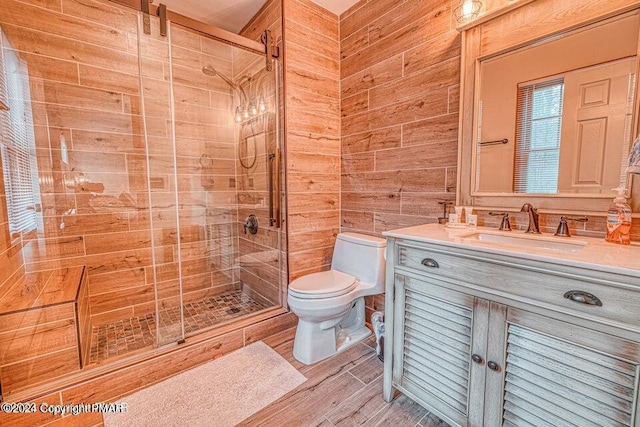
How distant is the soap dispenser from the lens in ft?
3.72

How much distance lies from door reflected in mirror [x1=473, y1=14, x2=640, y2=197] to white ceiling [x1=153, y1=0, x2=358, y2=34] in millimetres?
1367

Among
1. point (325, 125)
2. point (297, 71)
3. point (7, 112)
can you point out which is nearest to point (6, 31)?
point (7, 112)

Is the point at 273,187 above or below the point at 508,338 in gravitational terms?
above

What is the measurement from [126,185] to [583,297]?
2.90m

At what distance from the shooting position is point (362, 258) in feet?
6.73

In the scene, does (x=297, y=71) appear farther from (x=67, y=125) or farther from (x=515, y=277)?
(x=515, y=277)

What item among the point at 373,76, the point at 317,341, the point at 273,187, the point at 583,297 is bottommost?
the point at 317,341

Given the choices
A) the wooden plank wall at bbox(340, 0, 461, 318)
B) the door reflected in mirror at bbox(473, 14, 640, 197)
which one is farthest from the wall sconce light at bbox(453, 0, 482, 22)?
the door reflected in mirror at bbox(473, 14, 640, 197)

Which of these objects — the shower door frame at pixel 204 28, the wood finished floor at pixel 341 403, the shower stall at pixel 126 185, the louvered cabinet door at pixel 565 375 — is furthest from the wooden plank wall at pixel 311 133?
the louvered cabinet door at pixel 565 375

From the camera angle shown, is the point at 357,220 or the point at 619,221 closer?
the point at 619,221

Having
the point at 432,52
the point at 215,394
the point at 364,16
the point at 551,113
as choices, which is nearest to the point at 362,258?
the point at 215,394

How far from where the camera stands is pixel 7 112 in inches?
69.9

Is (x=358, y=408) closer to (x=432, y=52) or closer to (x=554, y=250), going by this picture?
(x=554, y=250)

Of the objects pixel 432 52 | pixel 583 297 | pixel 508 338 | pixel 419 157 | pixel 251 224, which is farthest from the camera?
pixel 251 224
